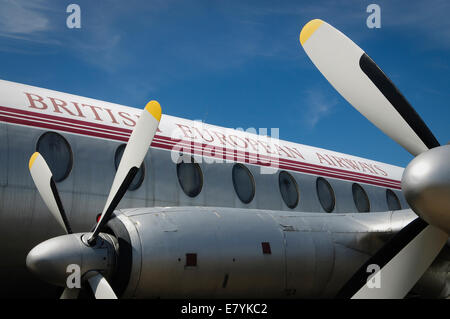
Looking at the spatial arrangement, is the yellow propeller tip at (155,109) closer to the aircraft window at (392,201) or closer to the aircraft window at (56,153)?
the aircraft window at (56,153)

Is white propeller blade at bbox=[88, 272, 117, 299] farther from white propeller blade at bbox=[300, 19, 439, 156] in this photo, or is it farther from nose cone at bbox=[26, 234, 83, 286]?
white propeller blade at bbox=[300, 19, 439, 156]

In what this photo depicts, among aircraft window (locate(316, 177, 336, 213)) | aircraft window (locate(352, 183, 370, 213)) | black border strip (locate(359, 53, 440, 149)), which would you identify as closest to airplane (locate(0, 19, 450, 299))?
black border strip (locate(359, 53, 440, 149))

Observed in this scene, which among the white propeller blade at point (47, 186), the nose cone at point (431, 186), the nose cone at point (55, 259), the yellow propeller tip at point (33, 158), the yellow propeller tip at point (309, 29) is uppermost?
the yellow propeller tip at point (309, 29)

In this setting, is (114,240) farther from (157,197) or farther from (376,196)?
(376,196)

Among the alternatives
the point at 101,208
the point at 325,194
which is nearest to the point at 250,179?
the point at 325,194

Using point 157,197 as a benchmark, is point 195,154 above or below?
above

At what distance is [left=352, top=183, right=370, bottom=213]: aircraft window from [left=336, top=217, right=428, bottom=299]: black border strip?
254 inches

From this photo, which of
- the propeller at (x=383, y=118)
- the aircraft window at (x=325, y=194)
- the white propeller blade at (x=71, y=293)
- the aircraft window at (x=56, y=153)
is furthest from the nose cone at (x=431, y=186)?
the aircraft window at (x=325, y=194)

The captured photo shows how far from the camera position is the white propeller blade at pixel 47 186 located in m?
7.70

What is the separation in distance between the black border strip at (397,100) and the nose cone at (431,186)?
77 centimetres

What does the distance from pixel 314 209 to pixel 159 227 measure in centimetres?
590

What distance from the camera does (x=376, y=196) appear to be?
1448cm

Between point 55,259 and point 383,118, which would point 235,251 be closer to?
point 55,259
